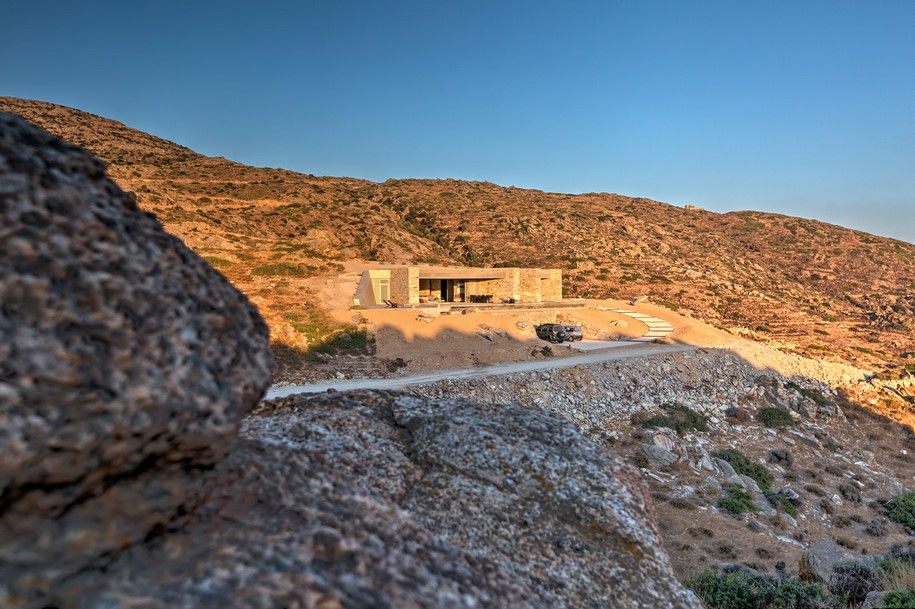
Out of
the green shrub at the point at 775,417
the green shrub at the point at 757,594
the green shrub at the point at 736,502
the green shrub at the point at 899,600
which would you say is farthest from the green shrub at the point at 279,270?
the green shrub at the point at 899,600

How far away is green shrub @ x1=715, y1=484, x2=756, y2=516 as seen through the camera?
49.2 feet

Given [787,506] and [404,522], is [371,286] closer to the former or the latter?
[787,506]

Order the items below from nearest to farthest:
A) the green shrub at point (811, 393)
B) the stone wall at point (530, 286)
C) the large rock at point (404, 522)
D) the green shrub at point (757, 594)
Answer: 1. the large rock at point (404, 522)
2. the green shrub at point (757, 594)
3. the green shrub at point (811, 393)
4. the stone wall at point (530, 286)

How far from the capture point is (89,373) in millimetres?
2213

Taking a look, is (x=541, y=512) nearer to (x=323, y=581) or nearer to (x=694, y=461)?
(x=323, y=581)

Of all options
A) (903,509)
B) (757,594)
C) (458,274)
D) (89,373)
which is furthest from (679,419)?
(89,373)

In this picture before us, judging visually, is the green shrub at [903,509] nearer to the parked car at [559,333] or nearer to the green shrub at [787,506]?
the green shrub at [787,506]

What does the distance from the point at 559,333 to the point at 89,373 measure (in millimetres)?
31812

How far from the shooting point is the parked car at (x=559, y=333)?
33.0m

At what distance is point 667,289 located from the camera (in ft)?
193

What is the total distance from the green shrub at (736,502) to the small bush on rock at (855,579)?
6.18 meters

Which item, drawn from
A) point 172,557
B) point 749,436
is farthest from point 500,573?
point 749,436

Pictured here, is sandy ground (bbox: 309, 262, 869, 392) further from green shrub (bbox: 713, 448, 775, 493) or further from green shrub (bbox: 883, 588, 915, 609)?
green shrub (bbox: 883, 588, 915, 609)

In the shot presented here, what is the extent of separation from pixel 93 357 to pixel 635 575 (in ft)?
14.3
